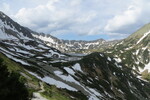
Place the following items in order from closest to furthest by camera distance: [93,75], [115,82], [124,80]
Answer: [93,75], [115,82], [124,80]

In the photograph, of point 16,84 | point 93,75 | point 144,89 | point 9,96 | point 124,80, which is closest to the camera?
point 9,96

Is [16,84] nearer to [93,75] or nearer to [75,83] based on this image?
[75,83]

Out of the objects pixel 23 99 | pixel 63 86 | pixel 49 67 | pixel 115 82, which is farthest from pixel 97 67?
pixel 23 99

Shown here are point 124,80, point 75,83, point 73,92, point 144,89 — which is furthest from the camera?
point 144,89

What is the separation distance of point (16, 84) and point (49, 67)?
96606 mm

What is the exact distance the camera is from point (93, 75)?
483 feet

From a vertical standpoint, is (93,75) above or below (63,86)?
above

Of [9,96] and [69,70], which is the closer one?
[9,96]

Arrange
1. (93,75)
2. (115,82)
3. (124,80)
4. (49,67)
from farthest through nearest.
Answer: (124,80)
(115,82)
(93,75)
(49,67)

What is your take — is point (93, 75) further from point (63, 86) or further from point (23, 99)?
point (23, 99)

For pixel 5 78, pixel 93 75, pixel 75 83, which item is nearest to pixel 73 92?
pixel 75 83

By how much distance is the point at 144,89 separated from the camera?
644 feet

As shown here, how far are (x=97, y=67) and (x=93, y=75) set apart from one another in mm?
16822

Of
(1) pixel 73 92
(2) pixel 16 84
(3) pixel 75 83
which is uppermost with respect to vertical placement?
(3) pixel 75 83
